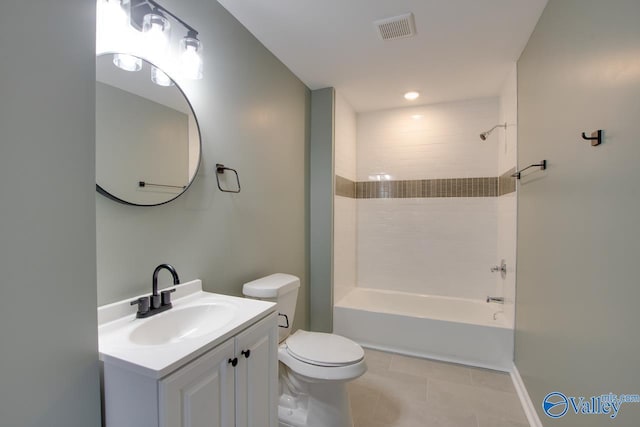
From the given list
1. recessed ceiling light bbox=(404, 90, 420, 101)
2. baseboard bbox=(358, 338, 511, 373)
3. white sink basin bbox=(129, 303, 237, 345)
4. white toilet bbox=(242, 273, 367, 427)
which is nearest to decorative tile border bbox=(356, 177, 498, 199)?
recessed ceiling light bbox=(404, 90, 420, 101)

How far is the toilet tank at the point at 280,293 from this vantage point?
1706mm

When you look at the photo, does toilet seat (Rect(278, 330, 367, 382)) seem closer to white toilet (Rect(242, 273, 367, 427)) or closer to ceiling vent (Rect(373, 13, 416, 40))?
white toilet (Rect(242, 273, 367, 427))

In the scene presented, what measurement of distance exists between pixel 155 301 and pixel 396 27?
2.02 m

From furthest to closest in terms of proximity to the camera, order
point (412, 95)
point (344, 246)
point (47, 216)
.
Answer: point (344, 246) < point (412, 95) < point (47, 216)

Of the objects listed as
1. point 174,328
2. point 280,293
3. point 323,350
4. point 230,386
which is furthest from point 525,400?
point 174,328

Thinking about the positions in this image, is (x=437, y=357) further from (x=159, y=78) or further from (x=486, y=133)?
(x=159, y=78)

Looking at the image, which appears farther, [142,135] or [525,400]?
[525,400]

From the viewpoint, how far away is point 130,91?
3.92ft

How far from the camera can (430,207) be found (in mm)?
3184

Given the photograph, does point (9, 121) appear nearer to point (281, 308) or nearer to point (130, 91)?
point (130, 91)

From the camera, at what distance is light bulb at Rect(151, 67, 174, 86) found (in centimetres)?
128

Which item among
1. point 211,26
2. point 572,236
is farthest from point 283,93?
point 572,236

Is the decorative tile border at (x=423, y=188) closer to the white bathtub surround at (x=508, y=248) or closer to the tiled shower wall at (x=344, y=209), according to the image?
the tiled shower wall at (x=344, y=209)

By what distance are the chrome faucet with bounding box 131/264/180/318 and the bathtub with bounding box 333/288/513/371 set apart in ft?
5.90
